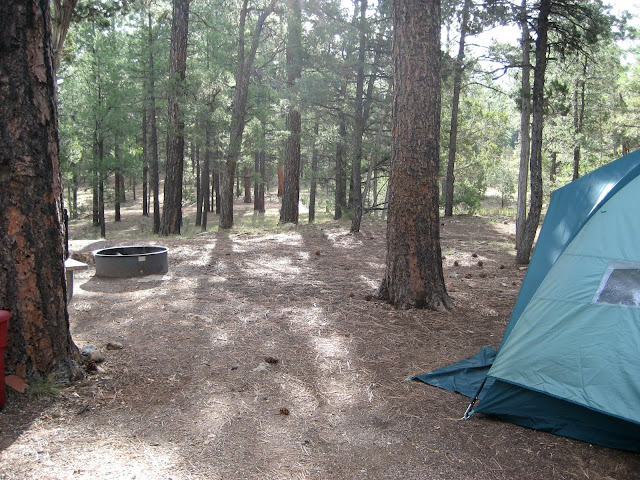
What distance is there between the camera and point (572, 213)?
12.6ft

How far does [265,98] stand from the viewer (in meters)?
20.4

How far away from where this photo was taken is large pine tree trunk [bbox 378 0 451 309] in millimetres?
5672

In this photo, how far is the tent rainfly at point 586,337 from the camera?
2906 millimetres

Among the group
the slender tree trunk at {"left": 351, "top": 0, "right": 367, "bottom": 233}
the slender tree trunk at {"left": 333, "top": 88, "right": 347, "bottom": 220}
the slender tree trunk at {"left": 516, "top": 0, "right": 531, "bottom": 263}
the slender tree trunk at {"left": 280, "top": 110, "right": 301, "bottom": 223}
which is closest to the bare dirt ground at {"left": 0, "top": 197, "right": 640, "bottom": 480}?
the slender tree trunk at {"left": 516, "top": 0, "right": 531, "bottom": 263}

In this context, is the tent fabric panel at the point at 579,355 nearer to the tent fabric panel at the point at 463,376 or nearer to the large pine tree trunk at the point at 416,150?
the tent fabric panel at the point at 463,376

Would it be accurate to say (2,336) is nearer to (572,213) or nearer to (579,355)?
(579,355)

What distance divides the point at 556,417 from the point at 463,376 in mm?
943

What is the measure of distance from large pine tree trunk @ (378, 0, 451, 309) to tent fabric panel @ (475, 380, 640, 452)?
2.46m

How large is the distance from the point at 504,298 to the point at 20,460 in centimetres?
580

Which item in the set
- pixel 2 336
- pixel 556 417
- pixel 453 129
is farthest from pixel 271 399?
pixel 453 129

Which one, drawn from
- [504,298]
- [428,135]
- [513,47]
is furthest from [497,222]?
[428,135]

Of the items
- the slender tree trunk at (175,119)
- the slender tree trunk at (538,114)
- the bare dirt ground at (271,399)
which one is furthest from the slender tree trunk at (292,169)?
the bare dirt ground at (271,399)

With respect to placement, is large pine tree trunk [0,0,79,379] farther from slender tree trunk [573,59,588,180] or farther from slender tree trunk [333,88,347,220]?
slender tree trunk [573,59,588,180]

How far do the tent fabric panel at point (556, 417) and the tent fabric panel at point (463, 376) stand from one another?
32 centimetres
